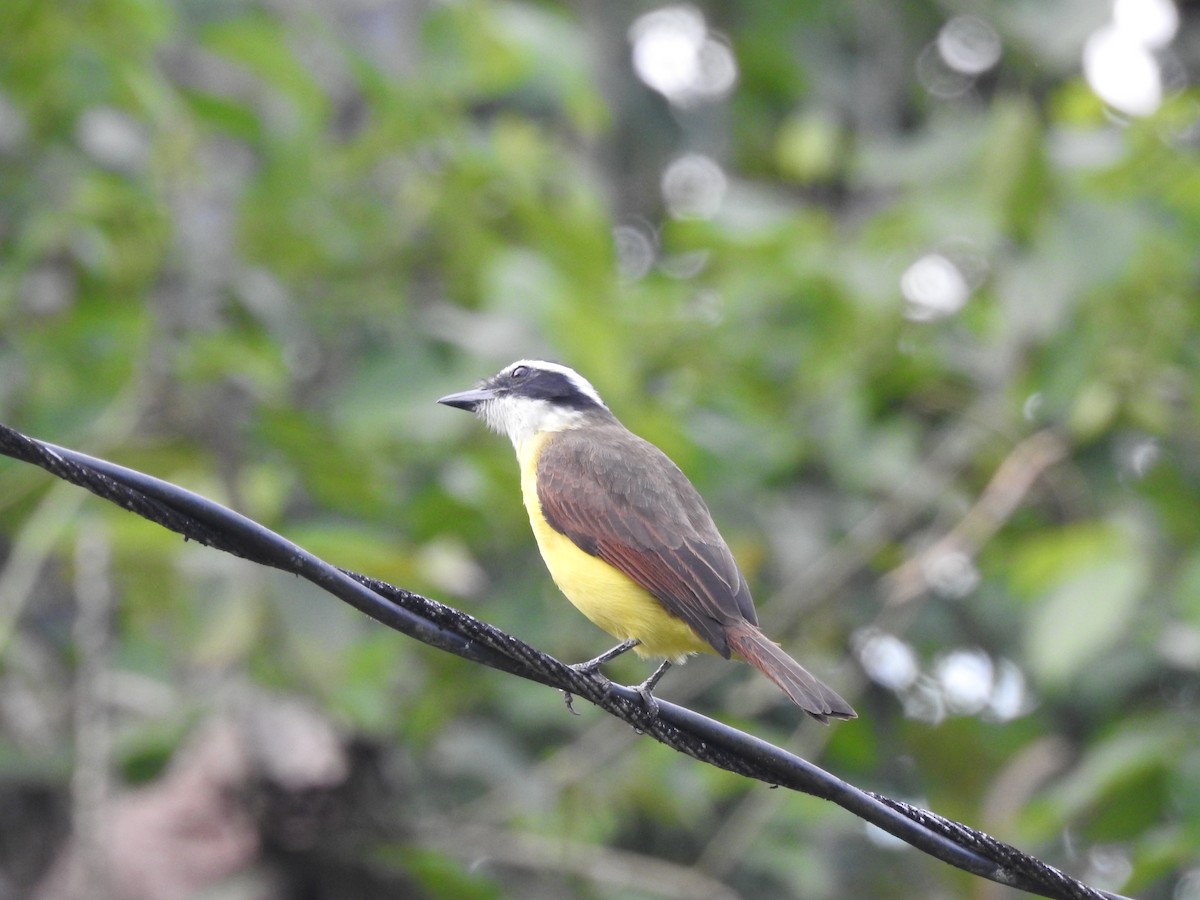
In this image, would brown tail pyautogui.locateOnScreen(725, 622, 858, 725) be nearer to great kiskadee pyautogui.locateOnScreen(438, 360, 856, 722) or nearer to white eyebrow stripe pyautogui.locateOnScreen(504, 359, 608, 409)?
great kiskadee pyautogui.locateOnScreen(438, 360, 856, 722)

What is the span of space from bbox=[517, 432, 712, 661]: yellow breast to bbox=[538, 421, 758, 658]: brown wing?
1.5 inches

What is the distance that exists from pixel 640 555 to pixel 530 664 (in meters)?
1.19

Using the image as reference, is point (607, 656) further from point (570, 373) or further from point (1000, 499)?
point (1000, 499)

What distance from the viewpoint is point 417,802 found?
724 centimetres

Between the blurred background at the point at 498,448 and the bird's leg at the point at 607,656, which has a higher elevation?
the blurred background at the point at 498,448

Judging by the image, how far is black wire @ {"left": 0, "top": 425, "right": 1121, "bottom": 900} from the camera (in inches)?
105

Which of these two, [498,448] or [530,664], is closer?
[530,664]

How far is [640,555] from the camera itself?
418cm

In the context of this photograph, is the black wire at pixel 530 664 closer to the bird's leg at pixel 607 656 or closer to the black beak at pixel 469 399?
the bird's leg at pixel 607 656

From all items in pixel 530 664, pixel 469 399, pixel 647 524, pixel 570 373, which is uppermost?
pixel 570 373

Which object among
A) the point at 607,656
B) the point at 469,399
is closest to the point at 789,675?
the point at 607,656

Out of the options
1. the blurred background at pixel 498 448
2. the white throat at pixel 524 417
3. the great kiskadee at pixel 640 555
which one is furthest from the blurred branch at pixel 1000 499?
the great kiskadee at pixel 640 555

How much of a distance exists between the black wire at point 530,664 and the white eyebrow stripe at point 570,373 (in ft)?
7.62

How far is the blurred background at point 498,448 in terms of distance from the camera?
19.5 feet
